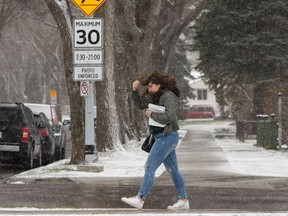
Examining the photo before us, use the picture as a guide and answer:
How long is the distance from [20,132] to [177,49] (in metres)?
52.4

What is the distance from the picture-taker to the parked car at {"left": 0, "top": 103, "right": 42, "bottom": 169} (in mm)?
21219

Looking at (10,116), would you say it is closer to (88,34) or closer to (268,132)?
(88,34)

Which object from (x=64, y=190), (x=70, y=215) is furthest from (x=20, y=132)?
(x=70, y=215)

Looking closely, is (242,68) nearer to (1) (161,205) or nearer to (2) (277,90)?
(2) (277,90)

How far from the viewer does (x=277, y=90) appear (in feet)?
93.7

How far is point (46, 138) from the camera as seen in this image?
24.2 meters

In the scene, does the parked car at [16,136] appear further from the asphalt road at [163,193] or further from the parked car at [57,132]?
the asphalt road at [163,193]

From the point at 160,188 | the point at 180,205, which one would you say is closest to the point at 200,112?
the point at 160,188

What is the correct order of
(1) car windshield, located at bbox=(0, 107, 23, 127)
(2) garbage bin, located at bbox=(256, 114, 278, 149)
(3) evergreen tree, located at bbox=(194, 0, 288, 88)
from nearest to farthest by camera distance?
(1) car windshield, located at bbox=(0, 107, 23, 127) < (2) garbage bin, located at bbox=(256, 114, 278, 149) < (3) evergreen tree, located at bbox=(194, 0, 288, 88)

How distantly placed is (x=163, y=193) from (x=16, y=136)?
8523 millimetres

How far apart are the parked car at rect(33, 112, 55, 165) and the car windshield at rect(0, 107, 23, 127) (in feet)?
6.27

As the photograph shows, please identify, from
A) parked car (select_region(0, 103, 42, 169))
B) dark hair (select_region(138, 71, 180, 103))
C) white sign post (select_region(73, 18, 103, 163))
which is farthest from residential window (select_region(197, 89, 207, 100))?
dark hair (select_region(138, 71, 180, 103))

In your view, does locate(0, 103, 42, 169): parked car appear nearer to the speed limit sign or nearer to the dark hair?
the speed limit sign

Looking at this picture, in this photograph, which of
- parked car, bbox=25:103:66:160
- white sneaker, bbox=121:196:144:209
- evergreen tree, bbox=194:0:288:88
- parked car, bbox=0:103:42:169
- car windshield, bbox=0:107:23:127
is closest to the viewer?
white sneaker, bbox=121:196:144:209
